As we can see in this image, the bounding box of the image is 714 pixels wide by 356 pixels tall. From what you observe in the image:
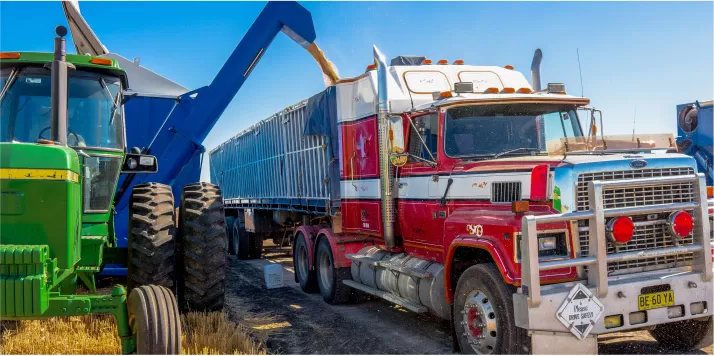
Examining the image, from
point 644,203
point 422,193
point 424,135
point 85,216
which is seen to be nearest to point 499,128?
point 424,135

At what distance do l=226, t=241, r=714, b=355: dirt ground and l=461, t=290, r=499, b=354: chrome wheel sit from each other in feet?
2.38

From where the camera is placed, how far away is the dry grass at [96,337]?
562 cm

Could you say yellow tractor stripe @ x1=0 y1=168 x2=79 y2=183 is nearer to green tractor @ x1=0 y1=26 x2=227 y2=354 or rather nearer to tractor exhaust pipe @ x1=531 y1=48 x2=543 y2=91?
green tractor @ x1=0 y1=26 x2=227 y2=354

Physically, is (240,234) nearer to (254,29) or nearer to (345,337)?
(254,29)

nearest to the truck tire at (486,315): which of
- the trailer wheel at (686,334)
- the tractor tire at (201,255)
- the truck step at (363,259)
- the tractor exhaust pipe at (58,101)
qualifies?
the trailer wheel at (686,334)

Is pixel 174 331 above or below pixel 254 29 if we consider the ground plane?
below

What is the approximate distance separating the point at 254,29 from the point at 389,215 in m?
4.20

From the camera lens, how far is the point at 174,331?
14.6ft

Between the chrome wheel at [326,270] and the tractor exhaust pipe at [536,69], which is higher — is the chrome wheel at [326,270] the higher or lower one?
the lower one

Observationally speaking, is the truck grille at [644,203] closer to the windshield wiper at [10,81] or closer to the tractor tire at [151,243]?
the tractor tire at [151,243]

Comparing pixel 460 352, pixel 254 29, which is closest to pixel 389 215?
pixel 460 352

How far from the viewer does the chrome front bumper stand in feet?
15.5

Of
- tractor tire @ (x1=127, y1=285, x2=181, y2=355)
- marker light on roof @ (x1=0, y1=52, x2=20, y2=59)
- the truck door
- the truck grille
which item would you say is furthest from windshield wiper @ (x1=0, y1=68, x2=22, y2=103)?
the truck grille

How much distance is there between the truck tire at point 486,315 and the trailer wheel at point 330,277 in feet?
10.7
